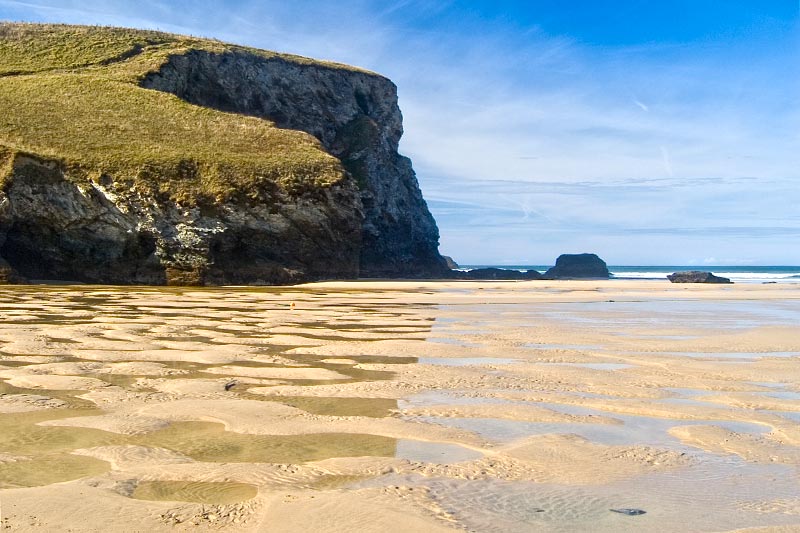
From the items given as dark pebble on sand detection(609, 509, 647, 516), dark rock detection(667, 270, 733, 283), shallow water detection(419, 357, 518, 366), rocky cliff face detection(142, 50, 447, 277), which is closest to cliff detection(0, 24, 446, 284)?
rocky cliff face detection(142, 50, 447, 277)

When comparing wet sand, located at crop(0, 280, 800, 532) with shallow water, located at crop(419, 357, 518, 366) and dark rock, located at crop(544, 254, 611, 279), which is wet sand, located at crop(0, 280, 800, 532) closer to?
shallow water, located at crop(419, 357, 518, 366)

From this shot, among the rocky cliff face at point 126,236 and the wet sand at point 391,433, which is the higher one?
the rocky cliff face at point 126,236

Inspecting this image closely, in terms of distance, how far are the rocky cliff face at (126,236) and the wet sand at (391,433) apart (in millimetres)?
19939

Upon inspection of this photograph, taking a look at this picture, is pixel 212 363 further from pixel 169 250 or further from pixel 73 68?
pixel 73 68

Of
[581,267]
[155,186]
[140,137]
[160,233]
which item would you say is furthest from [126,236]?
[581,267]

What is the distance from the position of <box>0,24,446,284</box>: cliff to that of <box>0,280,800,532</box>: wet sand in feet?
67.1

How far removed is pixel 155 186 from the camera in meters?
29.8

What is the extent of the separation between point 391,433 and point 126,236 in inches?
1062

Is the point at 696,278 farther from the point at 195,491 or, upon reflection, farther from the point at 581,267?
the point at 195,491

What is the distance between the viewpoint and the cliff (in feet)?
91.7

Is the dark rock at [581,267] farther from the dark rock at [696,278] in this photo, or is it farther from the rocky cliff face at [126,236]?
the rocky cliff face at [126,236]

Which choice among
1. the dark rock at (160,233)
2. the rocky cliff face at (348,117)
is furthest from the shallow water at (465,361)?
the rocky cliff face at (348,117)

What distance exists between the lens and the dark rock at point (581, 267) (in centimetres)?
7619

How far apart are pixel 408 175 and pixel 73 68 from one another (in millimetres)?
26819
